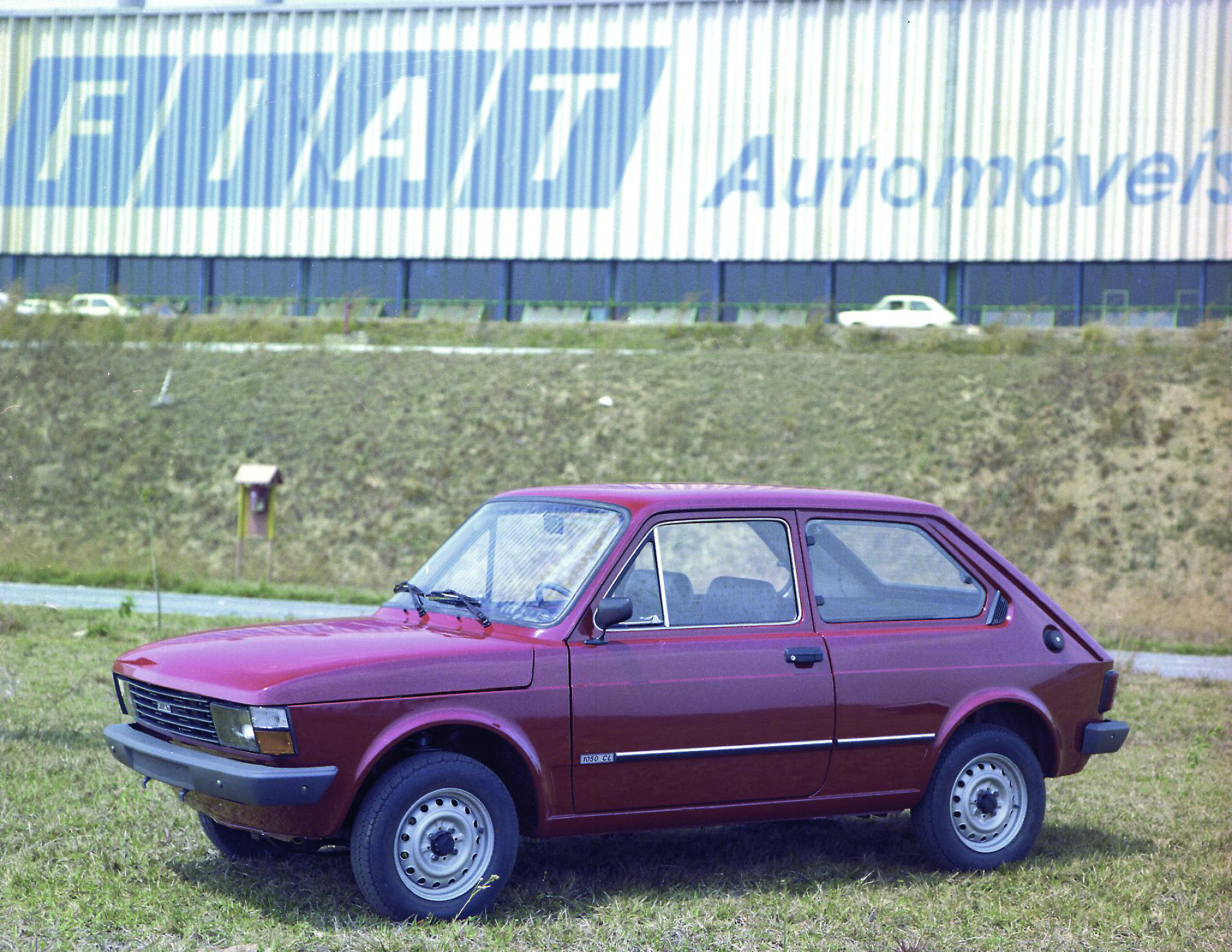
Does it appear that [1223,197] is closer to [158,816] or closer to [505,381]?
[505,381]

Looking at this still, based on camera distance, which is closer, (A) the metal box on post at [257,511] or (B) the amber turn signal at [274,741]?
(B) the amber turn signal at [274,741]

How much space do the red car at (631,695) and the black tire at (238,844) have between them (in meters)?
0.01

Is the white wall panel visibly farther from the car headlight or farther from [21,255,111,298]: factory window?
the car headlight

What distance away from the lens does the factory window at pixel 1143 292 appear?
117 feet

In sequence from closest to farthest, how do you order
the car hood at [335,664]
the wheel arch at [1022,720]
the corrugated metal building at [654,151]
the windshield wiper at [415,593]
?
the car hood at [335,664] → the windshield wiper at [415,593] → the wheel arch at [1022,720] → the corrugated metal building at [654,151]

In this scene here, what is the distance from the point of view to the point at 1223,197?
34.6 meters

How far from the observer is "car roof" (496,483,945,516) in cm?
557

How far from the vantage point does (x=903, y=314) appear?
35562 millimetres

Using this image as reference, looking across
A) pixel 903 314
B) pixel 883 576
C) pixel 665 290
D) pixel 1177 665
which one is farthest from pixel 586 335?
pixel 883 576

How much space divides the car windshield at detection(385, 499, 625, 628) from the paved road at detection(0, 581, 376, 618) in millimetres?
9522

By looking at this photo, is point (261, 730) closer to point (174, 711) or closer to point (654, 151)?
point (174, 711)

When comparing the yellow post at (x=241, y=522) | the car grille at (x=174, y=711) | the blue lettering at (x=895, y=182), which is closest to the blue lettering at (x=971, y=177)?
the blue lettering at (x=895, y=182)

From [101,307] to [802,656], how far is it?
36.4 meters

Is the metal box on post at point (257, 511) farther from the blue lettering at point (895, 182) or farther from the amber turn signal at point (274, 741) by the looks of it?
the blue lettering at point (895, 182)
